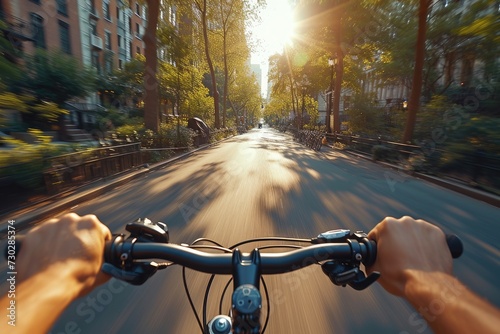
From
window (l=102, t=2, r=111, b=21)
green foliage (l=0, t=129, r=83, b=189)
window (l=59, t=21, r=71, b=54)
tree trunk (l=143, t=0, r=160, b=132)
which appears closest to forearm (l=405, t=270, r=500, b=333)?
green foliage (l=0, t=129, r=83, b=189)

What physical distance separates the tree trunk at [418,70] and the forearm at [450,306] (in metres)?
13.2

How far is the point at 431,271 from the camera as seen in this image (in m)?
0.99

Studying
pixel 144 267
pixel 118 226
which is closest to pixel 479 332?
pixel 144 267

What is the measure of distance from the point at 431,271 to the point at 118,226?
5037 mm

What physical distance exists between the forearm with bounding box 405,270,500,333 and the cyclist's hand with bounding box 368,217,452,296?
6cm

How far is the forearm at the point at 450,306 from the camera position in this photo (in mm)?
743

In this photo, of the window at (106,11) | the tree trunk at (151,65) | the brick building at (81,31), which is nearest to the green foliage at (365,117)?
the tree trunk at (151,65)

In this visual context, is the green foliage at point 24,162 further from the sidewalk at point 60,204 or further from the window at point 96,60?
the window at point 96,60

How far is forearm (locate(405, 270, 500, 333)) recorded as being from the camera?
29.3 inches

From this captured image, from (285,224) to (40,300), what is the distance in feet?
14.4

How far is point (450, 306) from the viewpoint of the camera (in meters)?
0.80

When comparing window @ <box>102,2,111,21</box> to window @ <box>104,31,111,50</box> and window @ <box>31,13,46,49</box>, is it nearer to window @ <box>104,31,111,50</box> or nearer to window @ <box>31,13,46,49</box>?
window @ <box>104,31,111,50</box>

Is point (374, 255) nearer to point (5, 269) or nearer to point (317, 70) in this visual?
point (5, 269)

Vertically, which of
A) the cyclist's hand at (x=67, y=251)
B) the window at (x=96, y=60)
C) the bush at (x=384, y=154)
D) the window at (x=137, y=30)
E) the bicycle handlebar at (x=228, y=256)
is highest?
the window at (x=137, y=30)
